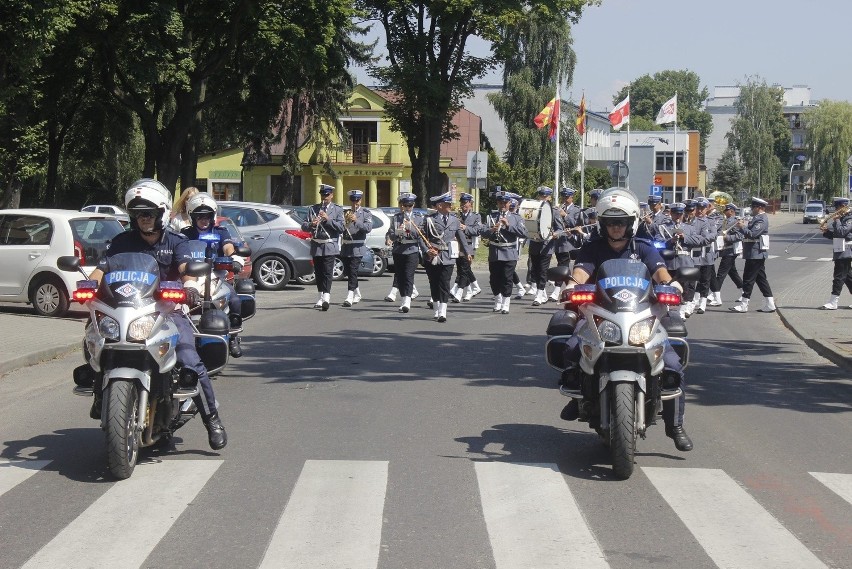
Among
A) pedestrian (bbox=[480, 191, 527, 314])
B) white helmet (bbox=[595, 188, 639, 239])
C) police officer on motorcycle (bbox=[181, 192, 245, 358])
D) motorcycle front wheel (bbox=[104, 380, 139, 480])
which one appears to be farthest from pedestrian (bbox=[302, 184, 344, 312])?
motorcycle front wheel (bbox=[104, 380, 139, 480])

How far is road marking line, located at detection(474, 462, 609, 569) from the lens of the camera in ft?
17.9

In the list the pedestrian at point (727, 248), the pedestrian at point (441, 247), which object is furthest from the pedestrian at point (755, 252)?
the pedestrian at point (441, 247)

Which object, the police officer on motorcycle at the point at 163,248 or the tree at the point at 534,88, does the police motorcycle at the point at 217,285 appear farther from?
the tree at the point at 534,88

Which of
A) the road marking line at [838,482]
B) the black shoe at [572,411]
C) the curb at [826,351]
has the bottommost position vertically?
the curb at [826,351]

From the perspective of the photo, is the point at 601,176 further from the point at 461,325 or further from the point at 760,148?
the point at 461,325

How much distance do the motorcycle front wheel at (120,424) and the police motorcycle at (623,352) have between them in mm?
2660

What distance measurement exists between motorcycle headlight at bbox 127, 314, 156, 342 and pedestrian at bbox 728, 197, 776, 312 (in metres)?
14.4

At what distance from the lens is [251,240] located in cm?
2286

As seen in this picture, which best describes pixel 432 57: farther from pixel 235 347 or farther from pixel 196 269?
pixel 196 269

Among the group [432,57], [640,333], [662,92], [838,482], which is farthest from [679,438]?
[662,92]

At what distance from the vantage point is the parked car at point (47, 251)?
16.6 m

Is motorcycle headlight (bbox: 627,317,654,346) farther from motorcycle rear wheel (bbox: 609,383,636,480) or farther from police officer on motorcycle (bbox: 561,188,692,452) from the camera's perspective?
police officer on motorcycle (bbox: 561,188,692,452)

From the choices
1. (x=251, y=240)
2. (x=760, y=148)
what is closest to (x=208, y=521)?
(x=251, y=240)

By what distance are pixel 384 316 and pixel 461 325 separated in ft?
4.94
